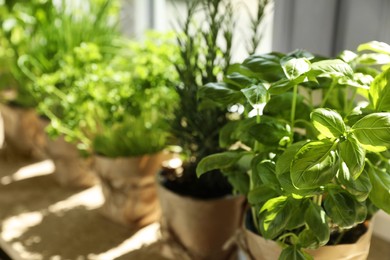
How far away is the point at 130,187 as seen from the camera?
3.12 ft

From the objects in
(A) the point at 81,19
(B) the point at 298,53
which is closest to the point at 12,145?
(A) the point at 81,19

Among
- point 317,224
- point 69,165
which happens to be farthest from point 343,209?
point 69,165

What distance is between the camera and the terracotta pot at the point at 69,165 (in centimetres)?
110

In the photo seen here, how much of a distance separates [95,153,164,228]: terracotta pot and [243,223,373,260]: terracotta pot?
31 centimetres

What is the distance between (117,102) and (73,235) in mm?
273

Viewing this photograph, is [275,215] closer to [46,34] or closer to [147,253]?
[147,253]

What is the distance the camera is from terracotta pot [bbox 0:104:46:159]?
123 cm

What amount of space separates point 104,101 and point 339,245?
19.0 inches

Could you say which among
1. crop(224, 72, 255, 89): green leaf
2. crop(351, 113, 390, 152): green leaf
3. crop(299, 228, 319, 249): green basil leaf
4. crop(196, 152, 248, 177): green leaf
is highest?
crop(224, 72, 255, 89): green leaf

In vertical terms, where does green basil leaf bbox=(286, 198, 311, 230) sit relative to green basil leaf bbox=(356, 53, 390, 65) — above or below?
below

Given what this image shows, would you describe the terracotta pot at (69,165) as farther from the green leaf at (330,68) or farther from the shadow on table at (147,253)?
the green leaf at (330,68)

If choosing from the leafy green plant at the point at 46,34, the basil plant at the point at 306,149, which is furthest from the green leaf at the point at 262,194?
the leafy green plant at the point at 46,34

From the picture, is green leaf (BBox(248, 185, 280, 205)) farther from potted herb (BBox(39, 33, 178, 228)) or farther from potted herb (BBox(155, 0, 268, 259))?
potted herb (BBox(39, 33, 178, 228))

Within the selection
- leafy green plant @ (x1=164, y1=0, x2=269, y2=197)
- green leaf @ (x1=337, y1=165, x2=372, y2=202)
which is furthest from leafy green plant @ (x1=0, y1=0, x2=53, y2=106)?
green leaf @ (x1=337, y1=165, x2=372, y2=202)
